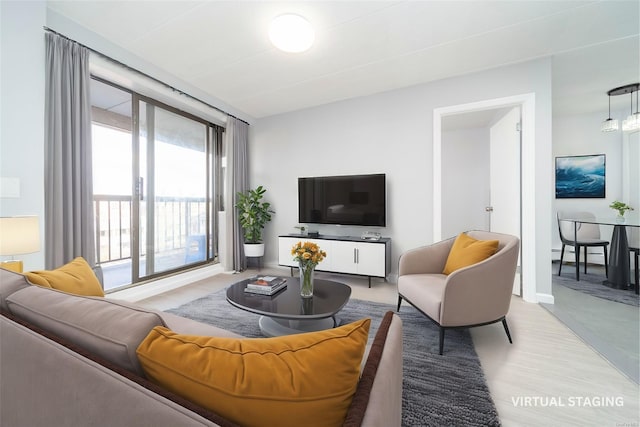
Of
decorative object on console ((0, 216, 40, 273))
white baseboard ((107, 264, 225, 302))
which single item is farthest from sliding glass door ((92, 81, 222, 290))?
decorative object on console ((0, 216, 40, 273))

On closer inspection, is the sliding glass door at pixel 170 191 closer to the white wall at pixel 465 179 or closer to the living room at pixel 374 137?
the living room at pixel 374 137

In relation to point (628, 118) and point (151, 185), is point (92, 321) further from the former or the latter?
point (628, 118)

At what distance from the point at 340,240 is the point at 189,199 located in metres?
2.27

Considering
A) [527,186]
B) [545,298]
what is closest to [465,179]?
[527,186]

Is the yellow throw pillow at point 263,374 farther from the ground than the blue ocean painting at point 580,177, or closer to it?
closer to it

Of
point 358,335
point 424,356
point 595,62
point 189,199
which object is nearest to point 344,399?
point 358,335

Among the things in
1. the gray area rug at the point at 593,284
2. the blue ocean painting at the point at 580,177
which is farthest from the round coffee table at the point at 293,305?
the blue ocean painting at the point at 580,177

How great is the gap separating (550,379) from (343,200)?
2.66 metres

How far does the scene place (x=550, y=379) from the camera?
60.0 inches

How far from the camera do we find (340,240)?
348cm

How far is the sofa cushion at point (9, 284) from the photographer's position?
31.6 inches

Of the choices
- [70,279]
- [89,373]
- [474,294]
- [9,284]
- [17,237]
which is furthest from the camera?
[474,294]

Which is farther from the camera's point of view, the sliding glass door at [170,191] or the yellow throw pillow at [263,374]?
the sliding glass door at [170,191]

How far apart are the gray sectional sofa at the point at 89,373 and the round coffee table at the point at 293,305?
0.97 metres
